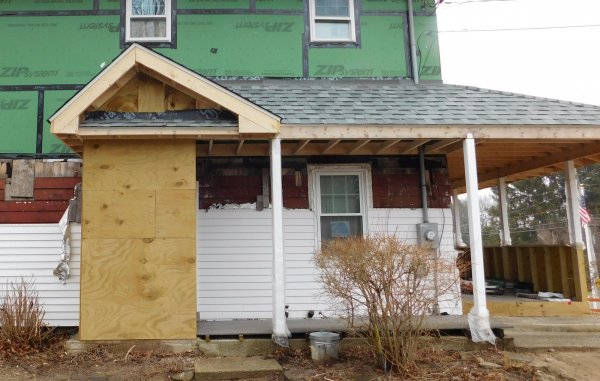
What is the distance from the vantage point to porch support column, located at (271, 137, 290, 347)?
637 centimetres

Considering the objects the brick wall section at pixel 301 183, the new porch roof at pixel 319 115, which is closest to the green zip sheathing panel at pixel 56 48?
the new porch roof at pixel 319 115

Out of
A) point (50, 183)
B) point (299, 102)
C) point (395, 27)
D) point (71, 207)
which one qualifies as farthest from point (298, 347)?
point (395, 27)

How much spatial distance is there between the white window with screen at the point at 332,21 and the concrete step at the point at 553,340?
5624mm

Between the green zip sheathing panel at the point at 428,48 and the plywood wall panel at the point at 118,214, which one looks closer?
the plywood wall panel at the point at 118,214

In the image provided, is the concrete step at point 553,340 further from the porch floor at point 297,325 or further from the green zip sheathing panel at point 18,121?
the green zip sheathing panel at point 18,121

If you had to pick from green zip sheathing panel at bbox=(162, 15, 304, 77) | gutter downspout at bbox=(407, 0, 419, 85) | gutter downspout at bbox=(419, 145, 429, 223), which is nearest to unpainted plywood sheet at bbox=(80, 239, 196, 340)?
green zip sheathing panel at bbox=(162, 15, 304, 77)

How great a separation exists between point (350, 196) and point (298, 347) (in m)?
2.93

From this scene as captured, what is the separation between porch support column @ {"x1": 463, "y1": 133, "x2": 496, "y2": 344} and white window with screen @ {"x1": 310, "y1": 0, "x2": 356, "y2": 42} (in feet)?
11.0

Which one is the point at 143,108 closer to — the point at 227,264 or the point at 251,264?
the point at 227,264

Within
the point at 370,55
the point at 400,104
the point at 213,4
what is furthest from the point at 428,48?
the point at 213,4

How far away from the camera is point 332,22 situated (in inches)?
356

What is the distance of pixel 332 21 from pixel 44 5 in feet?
17.1

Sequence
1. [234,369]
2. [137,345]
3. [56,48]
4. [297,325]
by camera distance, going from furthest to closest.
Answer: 1. [56,48]
2. [297,325]
3. [137,345]
4. [234,369]

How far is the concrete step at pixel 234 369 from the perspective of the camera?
18.1ft
